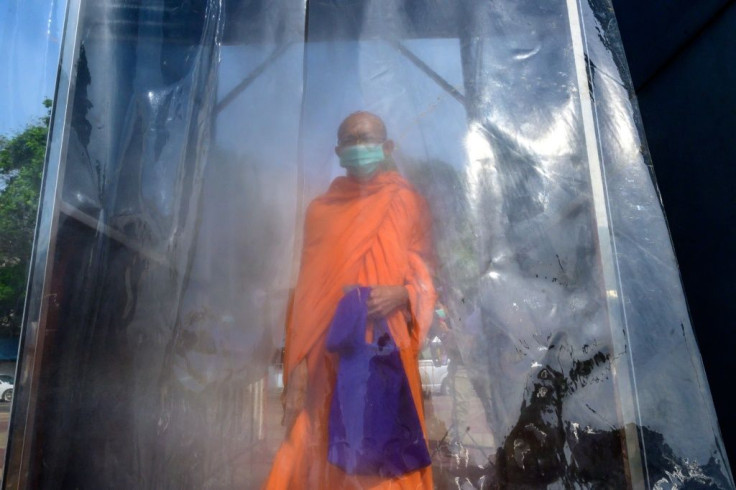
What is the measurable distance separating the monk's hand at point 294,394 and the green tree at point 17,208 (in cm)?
82

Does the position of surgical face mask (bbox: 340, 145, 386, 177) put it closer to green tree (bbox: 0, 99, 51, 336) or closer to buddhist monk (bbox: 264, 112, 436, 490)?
buddhist monk (bbox: 264, 112, 436, 490)

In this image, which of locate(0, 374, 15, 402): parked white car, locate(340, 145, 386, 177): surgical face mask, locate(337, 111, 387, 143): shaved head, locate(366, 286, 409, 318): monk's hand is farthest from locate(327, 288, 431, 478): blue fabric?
locate(0, 374, 15, 402): parked white car

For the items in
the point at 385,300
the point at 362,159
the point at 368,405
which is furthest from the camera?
the point at 362,159

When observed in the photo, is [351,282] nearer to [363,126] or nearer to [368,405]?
[368,405]

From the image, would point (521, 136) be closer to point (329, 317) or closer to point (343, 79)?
point (343, 79)

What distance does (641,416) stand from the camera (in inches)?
57.0

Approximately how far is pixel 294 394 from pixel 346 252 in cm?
42

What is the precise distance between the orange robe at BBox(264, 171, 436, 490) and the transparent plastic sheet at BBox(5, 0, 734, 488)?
3 cm

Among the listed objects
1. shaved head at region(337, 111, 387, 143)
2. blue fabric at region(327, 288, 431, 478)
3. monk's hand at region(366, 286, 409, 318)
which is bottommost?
blue fabric at region(327, 288, 431, 478)

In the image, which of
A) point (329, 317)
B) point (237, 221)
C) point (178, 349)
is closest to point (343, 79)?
point (237, 221)

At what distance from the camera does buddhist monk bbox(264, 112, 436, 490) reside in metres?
1.45

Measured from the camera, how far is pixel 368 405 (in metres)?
1.44

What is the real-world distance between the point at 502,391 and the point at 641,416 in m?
0.36

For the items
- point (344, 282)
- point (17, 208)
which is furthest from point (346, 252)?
point (17, 208)
